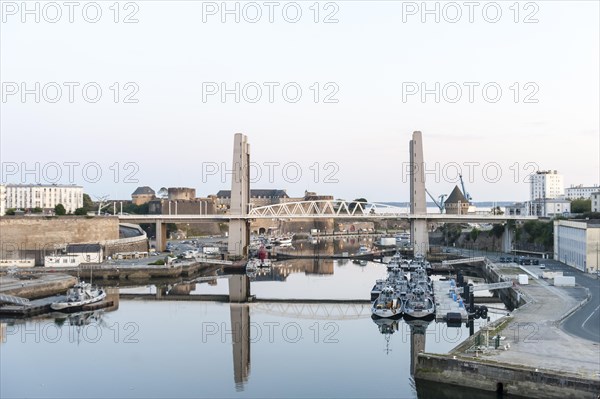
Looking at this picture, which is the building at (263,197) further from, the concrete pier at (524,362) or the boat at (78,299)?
the concrete pier at (524,362)

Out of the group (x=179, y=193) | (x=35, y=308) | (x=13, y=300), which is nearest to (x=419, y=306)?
(x=35, y=308)

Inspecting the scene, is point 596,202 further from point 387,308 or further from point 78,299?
point 78,299

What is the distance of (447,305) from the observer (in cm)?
2766

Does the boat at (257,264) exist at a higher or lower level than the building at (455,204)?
lower

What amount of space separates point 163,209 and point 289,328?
65142 millimetres

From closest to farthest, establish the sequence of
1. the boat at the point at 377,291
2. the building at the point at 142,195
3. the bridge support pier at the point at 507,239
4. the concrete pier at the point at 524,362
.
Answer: the concrete pier at the point at 524,362, the boat at the point at 377,291, the bridge support pier at the point at 507,239, the building at the point at 142,195

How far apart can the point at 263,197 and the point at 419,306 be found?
→ 280 ft

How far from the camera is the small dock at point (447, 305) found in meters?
25.4

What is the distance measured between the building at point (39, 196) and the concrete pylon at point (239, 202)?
144 feet

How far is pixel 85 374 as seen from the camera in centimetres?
1847

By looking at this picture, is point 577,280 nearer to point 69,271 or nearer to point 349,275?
point 349,275

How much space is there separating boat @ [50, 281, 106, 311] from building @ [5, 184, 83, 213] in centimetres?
6629

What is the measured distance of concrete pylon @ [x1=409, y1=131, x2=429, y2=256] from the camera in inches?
2135

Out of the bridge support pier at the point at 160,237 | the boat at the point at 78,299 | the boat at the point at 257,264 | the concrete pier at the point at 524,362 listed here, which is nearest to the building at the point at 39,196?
the bridge support pier at the point at 160,237
